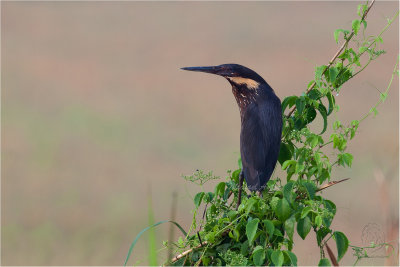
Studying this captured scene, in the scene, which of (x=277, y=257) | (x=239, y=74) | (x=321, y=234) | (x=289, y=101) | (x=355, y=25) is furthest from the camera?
(x=239, y=74)

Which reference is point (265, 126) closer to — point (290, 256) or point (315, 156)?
point (315, 156)

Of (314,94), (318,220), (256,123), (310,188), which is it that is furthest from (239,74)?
(318,220)

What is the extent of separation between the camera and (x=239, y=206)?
175 centimetres

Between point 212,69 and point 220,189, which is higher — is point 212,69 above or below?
above

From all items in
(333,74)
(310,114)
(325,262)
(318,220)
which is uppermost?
(333,74)

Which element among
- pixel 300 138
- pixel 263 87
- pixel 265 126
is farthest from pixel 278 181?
pixel 263 87

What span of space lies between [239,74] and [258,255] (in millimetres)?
875

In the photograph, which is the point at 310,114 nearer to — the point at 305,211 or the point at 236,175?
the point at 236,175

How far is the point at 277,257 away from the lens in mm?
1583

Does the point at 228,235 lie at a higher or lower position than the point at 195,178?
lower

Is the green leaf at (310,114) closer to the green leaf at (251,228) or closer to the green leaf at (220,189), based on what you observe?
the green leaf at (220,189)

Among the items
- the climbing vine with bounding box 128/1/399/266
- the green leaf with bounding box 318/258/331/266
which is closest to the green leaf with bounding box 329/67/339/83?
the climbing vine with bounding box 128/1/399/266

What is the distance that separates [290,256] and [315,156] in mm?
295

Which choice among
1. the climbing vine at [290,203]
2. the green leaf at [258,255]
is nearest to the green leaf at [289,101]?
the climbing vine at [290,203]
